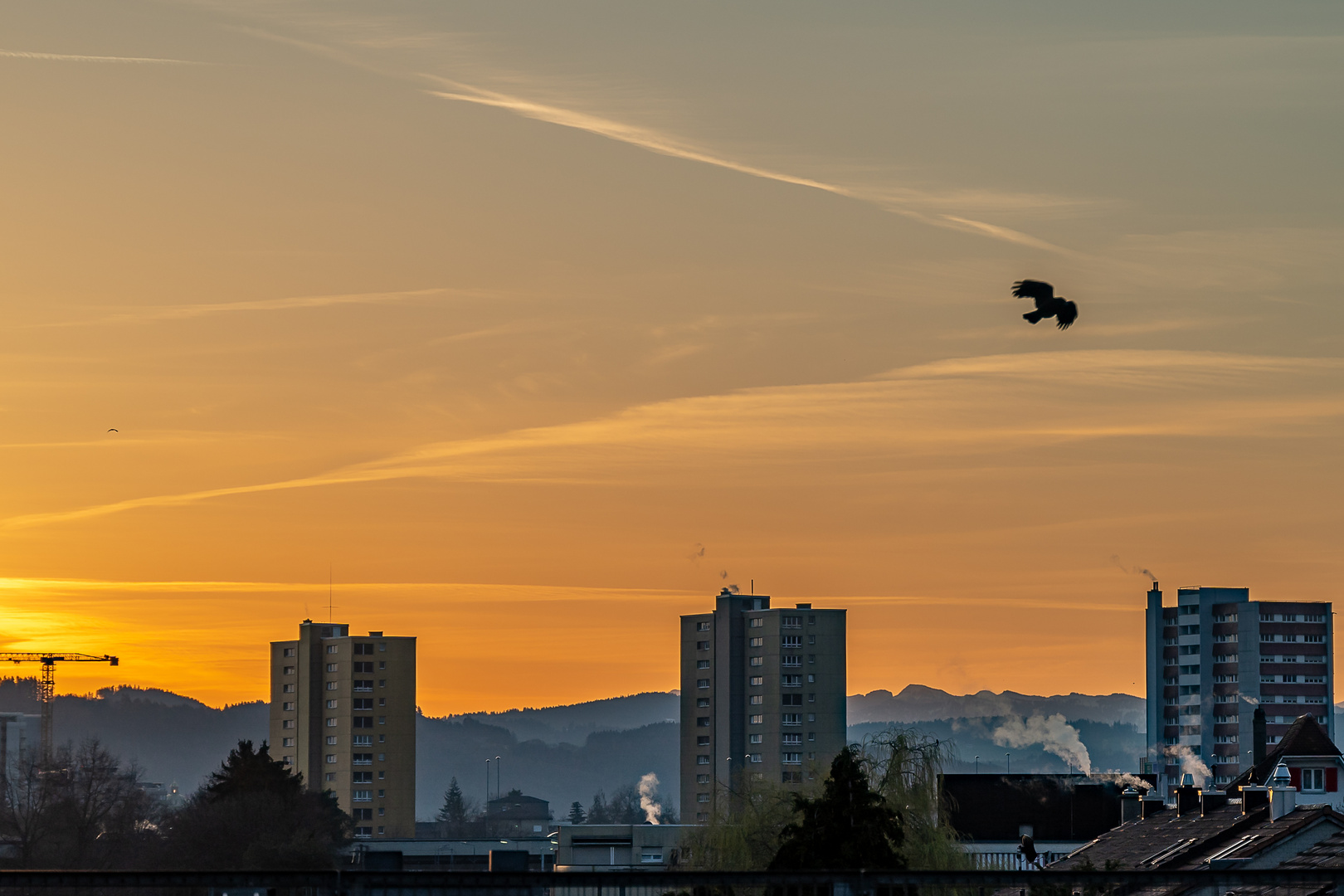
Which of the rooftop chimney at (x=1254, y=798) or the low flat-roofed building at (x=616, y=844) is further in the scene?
the low flat-roofed building at (x=616, y=844)

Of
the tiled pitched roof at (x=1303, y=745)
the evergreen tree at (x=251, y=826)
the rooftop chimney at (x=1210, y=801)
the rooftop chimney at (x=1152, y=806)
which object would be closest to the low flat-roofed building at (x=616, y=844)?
the evergreen tree at (x=251, y=826)

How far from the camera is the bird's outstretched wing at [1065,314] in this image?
34.0 m

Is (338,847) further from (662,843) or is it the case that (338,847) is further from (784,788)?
(784,788)

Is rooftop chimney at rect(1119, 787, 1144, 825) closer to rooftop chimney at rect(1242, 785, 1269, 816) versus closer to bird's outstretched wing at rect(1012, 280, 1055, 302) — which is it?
rooftop chimney at rect(1242, 785, 1269, 816)

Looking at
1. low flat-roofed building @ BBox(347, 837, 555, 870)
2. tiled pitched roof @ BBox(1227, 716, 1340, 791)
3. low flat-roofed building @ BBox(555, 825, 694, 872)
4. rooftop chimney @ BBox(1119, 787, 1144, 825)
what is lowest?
low flat-roofed building @ BBox(347, 837, 555, 870)

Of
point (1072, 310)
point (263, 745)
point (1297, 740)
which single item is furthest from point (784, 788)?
point (263, 745)

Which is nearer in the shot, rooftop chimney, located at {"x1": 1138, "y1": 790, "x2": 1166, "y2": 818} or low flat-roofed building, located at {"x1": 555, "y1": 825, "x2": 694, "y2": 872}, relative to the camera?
rooftop chimney, located at {"x1": 1138, "y1": 790, "x2": 1166, "y2": 818}

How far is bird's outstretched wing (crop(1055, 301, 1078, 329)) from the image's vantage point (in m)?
34.0

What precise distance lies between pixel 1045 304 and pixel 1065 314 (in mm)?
430

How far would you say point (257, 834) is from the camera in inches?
4171

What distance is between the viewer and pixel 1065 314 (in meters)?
34.1

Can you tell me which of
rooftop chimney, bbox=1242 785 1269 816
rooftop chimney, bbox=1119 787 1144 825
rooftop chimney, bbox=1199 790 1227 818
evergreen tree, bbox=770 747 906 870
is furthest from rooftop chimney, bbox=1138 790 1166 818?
evergreen tree, bbox=770 747 906 870

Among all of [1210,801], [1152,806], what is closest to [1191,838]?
[1210,801]

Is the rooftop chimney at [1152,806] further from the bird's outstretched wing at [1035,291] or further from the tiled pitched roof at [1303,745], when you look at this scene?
the bird's outstretched wing at [1035,291]
